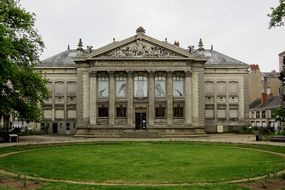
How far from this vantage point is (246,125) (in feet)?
259

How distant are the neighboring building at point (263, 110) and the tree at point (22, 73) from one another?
166 ft

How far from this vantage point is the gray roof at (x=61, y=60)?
78.9m

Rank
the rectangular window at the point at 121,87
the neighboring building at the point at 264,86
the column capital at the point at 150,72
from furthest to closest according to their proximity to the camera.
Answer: the neighboring building at the point at 264,86, the rectangular window at the point at 121,87, the column capital at the point at 150,72

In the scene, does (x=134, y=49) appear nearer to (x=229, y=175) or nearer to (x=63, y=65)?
(x=63, y=65)

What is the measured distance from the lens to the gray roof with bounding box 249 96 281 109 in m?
84.9

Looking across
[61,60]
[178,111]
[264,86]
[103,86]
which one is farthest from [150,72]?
[264,86]

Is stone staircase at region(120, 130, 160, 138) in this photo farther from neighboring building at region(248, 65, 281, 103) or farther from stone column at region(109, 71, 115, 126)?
neighboring building at region(248, 65, 281, 103)

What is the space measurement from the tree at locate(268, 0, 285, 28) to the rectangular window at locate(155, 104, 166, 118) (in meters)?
40.5

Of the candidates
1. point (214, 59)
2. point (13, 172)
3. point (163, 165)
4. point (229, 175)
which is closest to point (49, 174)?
point (13, 172)

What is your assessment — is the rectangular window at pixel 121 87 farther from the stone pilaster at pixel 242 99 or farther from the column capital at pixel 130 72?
the stone pilaster at pixel 242 99

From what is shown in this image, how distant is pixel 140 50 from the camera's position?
6856 cm

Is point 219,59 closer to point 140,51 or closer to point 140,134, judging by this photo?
point 140,51

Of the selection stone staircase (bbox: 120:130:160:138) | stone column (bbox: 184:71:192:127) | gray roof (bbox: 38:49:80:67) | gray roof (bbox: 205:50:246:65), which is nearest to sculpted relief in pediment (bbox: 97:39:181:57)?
stone column (bbox: 184:71:192:127)

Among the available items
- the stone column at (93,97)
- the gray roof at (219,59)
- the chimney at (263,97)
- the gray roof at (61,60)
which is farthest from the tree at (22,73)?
the chimney at (263,97)
